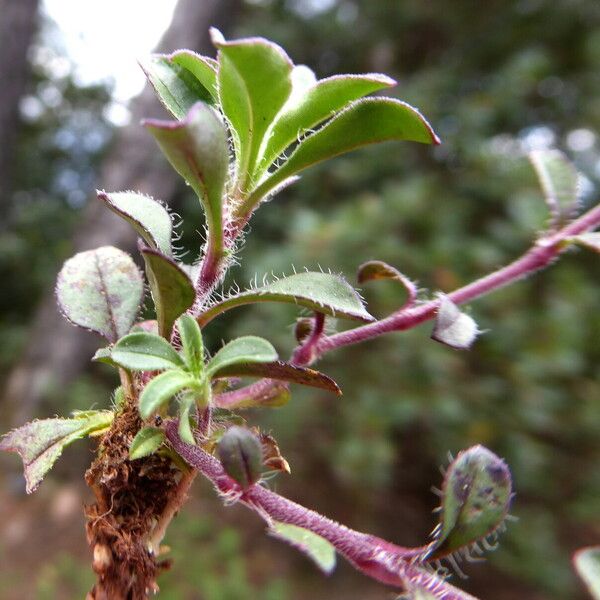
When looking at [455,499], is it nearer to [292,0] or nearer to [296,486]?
[296,486]

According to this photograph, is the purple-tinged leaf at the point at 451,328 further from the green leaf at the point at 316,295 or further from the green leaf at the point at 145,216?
the green leaf at the point at 145,216

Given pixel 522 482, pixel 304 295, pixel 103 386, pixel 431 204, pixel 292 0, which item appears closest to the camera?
pixel 304 295

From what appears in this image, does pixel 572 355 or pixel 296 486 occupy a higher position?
pixel 572 355

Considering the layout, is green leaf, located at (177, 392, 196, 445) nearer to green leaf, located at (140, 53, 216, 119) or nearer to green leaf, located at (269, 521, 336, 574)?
green leaf, located at (269, 521, 336, 574)

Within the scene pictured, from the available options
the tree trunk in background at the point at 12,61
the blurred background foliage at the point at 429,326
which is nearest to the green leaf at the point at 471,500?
the blurred background foliage at the point at 429,326

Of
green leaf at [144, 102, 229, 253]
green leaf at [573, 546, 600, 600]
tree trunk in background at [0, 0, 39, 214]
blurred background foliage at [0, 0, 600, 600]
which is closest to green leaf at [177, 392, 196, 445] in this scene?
green leaf at [144, 102, 229, 253]

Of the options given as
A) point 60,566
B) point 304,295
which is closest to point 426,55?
point 60,566

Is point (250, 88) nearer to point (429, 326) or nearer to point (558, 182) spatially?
point (558, 182)
